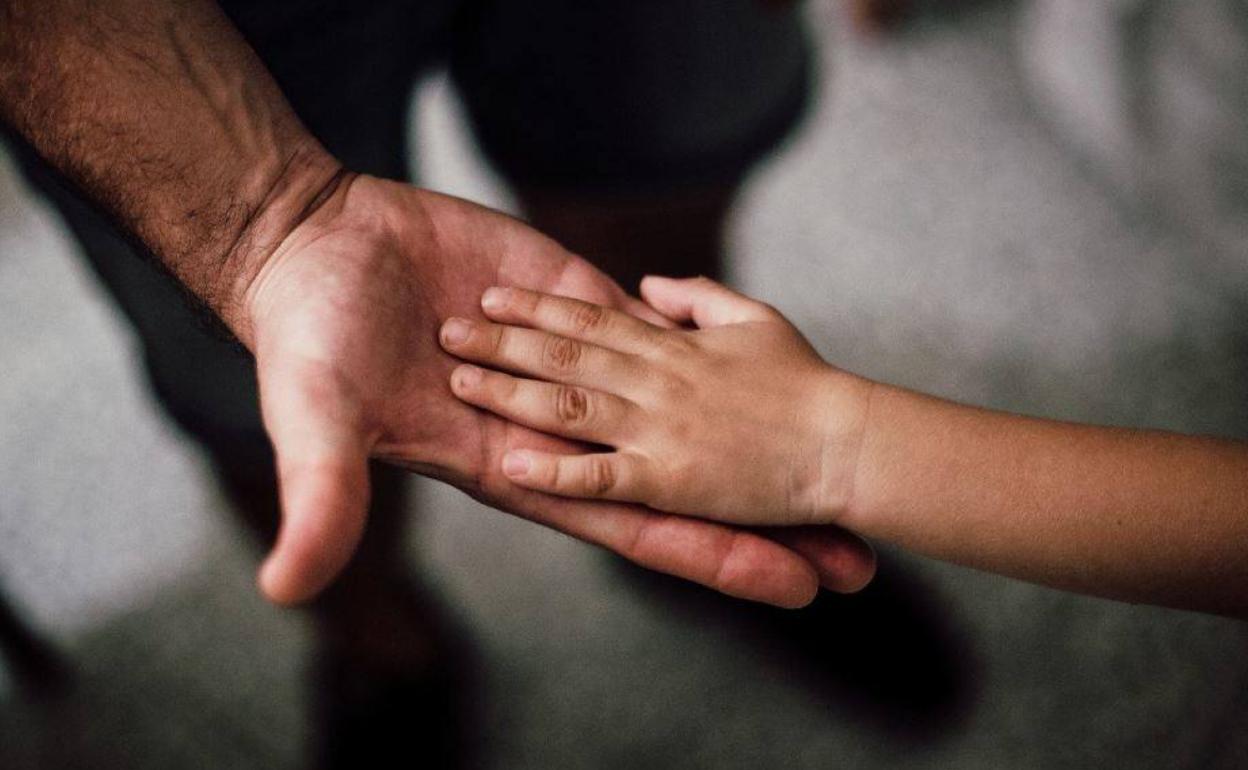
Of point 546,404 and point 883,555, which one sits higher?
point 546,404

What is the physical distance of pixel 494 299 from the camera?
0.73 m

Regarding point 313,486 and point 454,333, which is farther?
point 454,333

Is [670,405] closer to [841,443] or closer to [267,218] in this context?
[841,443]

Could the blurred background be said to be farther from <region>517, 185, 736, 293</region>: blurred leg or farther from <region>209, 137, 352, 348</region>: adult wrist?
<region>209, 137, 352, 348</region>: adult wrist

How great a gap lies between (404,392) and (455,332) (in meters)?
0.07

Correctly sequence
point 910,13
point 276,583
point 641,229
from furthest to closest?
point 910,13 → point 641,229 → point 276,583

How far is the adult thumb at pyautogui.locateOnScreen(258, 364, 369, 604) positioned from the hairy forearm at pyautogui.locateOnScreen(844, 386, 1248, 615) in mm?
394

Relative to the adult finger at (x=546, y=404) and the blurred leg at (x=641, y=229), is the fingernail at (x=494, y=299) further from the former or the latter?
the blurred leg at (x=641, y=229)

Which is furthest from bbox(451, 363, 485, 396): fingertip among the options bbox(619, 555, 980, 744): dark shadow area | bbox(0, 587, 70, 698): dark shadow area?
bbox(0, 587, 70, 698): dark shadow area

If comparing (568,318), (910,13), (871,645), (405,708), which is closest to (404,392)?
(568,318)

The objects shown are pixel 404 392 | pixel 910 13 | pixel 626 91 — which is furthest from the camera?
pixel 910 13

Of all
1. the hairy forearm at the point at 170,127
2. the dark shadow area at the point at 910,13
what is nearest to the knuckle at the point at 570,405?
the hairy forearm at the point at 170,127

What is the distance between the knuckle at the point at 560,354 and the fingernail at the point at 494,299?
5cm

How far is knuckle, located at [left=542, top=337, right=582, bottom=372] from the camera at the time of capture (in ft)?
2.33
